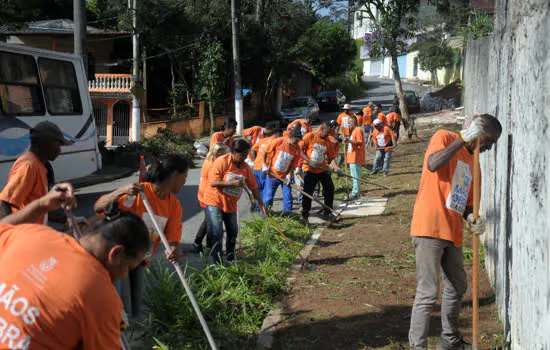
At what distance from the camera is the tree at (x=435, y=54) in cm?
4450

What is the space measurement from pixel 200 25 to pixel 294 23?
7.18 metres

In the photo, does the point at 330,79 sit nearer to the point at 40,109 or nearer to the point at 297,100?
the point at 297,100

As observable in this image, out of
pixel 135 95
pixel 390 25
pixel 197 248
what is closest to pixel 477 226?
pixel 197 248

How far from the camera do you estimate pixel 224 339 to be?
4871 mm

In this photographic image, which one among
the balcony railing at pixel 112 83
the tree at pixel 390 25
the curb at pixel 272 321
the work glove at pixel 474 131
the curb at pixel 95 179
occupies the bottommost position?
the curb at pixel 272 321

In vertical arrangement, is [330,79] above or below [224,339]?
above

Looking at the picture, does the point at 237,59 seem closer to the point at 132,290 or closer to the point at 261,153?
the point at 261,153

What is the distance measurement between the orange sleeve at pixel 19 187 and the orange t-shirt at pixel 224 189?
2.55m

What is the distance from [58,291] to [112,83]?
2454cm

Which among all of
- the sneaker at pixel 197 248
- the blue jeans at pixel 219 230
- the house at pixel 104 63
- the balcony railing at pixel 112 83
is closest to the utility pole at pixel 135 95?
the house at pixel 104 63

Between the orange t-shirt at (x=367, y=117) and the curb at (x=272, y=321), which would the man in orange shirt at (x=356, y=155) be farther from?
the orange t-shirt at (x=367, y=117)

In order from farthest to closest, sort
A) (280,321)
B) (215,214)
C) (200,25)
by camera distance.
A: (200,25), (215,214), (280,321)

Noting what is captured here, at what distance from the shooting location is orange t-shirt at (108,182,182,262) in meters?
4.46

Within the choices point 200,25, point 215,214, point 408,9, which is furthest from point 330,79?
point 215,214
